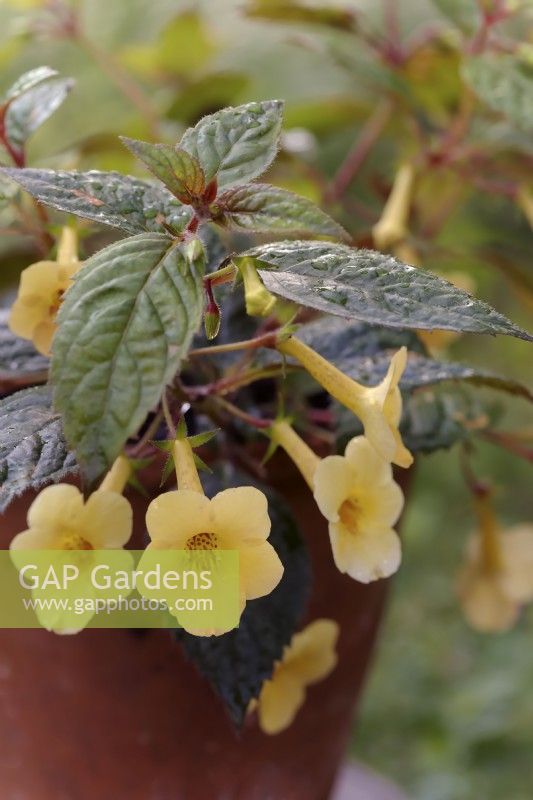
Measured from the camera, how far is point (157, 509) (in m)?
0.34

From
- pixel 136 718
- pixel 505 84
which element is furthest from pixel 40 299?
pixel 505 84

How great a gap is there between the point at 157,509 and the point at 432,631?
1.11m

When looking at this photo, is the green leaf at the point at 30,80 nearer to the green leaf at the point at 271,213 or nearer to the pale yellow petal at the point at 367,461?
the green leaf at the point at 271,213

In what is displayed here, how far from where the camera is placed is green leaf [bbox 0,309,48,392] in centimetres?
48

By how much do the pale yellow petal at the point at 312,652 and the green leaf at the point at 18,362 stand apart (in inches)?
8.3

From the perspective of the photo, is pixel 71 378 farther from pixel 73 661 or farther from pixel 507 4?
pixel 507 4

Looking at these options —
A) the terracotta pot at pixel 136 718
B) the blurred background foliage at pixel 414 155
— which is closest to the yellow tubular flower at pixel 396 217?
the blurred background foliage at pixel 414 155

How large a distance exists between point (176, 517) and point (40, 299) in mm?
155

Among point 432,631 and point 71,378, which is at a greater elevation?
point 71,378

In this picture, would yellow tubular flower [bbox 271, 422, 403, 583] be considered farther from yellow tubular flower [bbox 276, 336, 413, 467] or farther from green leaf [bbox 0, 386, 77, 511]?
green leaf [bbox 0, 386, 77, 511]

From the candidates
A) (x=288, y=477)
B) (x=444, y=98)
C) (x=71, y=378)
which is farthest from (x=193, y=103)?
(x=71, y=378)

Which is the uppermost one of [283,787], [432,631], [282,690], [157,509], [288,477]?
[157,509]

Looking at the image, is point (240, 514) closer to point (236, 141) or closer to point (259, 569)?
point (259, 569)

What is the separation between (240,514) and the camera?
1.16ft
